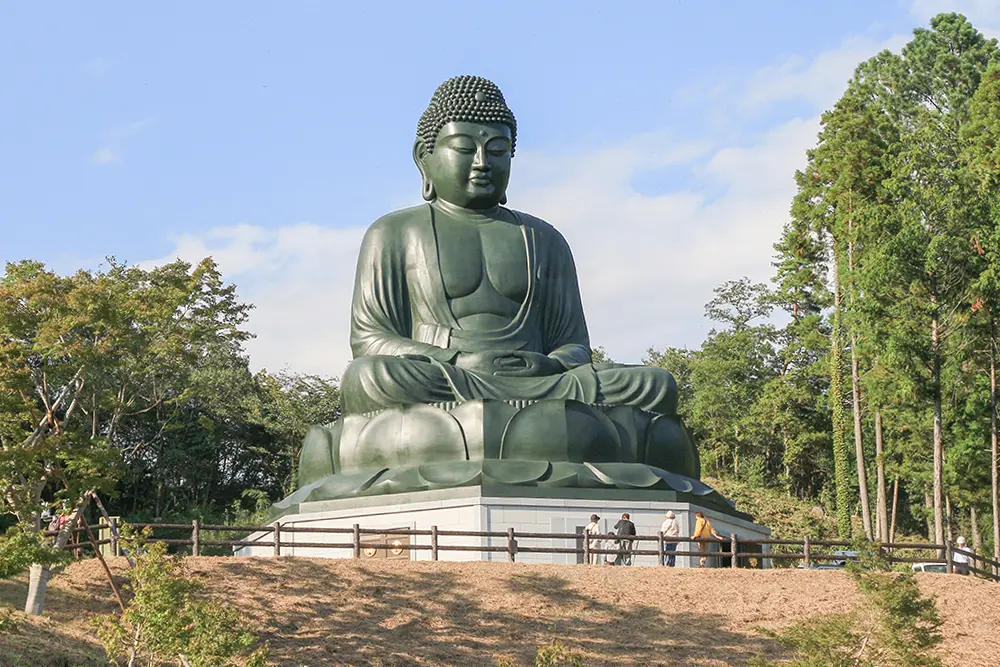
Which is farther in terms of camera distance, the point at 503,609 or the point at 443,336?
the point at 443,336

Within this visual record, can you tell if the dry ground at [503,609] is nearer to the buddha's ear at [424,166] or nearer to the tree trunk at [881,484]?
the buddha's ear at [424,166]

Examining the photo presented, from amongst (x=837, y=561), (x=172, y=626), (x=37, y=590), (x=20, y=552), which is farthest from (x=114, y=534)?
(x=837, y=561)

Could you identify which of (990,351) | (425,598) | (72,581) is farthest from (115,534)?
(990,351)

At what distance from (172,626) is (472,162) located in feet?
41.8

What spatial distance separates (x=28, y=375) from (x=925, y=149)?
71.0 feet

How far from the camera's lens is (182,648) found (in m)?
14.7

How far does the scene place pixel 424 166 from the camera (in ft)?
87.6

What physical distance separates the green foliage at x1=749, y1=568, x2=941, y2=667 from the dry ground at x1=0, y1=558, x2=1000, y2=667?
2.93 m

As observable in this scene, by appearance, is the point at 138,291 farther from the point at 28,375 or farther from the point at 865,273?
the point at 865,273

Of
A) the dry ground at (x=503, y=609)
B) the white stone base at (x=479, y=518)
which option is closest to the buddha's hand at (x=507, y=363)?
the white stone base at (x=479, y=518)

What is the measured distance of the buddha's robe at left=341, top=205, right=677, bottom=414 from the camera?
77.3 feet

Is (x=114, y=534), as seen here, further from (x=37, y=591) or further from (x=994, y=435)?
(x=994, y=435)

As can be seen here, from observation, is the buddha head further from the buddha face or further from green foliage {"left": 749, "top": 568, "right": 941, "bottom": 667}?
green foliage {"left": 749, "top": 568, "right": 941, "bottom": 667}

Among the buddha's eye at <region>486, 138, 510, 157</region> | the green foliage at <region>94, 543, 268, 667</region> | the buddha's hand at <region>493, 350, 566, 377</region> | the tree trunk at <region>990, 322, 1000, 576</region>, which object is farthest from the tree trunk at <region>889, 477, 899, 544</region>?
the green foliage at <region>94, 543, 268, 667</region>
